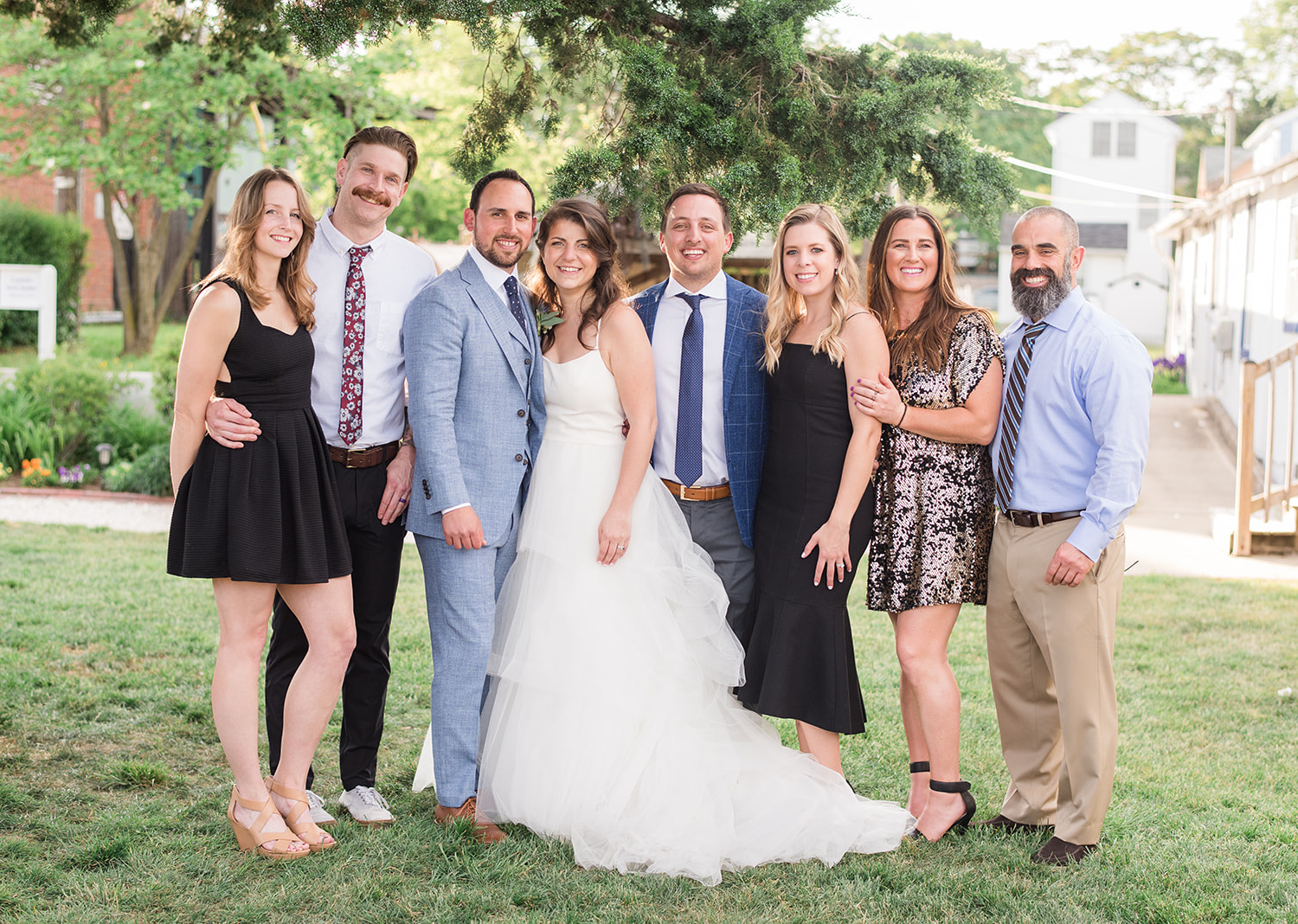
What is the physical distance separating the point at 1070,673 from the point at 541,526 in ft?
6.15

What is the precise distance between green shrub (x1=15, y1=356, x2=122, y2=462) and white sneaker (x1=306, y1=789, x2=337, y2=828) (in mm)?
8827

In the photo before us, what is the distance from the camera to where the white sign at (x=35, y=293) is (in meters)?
12.6

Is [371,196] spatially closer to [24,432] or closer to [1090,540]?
[1090,540]

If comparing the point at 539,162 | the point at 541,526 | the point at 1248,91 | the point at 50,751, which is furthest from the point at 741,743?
the point at 1248,91

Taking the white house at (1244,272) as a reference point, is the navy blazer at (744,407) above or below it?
below

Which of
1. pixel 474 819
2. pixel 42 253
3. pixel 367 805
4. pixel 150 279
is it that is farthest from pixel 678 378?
pixel 42 253

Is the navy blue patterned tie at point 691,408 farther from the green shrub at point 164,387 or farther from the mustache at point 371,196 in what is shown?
the green shrub at point 164,387

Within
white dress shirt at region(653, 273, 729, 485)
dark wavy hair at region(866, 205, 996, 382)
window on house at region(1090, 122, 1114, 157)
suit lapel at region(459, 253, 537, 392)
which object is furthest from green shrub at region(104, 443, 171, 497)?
window on house at region(1090, 122, 1114, 157)

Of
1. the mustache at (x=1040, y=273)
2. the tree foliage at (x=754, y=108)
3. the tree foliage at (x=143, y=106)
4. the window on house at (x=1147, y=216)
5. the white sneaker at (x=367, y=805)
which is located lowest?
the white sneaker at (x=367, y=805)

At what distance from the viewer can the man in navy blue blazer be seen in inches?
158

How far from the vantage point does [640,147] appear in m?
4.07

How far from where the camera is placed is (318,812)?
401cm

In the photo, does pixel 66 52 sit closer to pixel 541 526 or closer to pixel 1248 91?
pixel 541 526

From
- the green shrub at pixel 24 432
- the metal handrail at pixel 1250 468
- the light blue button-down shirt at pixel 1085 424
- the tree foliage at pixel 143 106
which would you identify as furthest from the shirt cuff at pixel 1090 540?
the tree foliage at pixel 143 106
